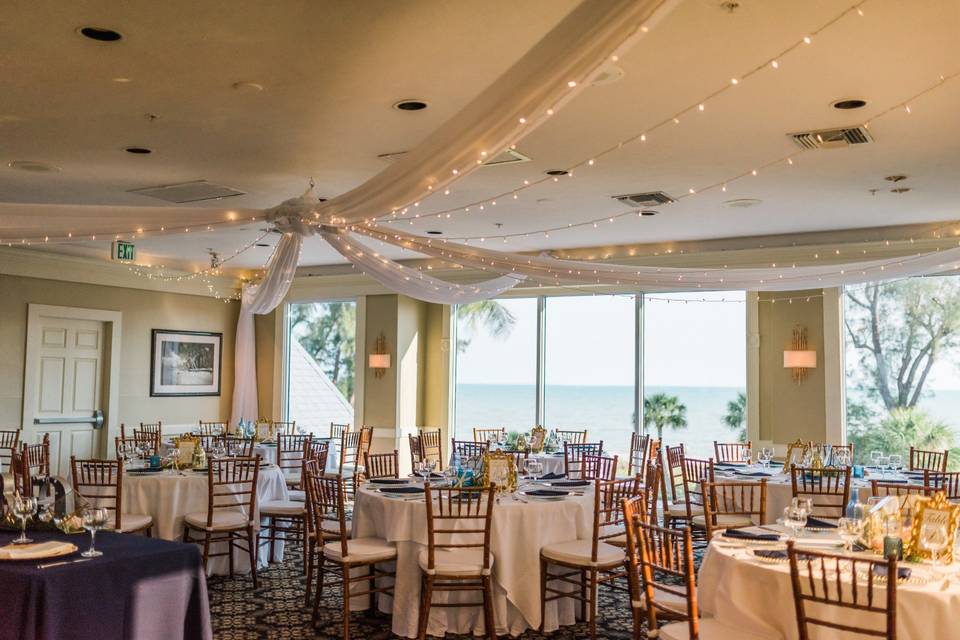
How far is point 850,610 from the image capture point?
3492mm

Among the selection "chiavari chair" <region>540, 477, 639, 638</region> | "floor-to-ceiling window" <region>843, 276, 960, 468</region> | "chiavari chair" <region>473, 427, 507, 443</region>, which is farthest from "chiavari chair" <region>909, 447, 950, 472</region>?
"chiavari chair" <region>473, 427, 507, 443</region>

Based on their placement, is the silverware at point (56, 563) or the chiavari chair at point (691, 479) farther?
the chiavari chair at point (691, 479)

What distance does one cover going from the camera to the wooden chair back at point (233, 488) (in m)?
6.84

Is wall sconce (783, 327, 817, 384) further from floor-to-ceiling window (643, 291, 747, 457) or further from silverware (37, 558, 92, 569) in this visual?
silverware (37, 558, 92, 569)

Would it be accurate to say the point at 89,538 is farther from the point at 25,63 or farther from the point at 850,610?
the point at 850,610

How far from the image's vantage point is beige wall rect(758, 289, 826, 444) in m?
10.2

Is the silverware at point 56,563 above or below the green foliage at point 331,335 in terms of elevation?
below

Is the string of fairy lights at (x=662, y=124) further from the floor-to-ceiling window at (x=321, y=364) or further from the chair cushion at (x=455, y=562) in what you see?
the floor-to-ceiling window at (x=321, y=364)

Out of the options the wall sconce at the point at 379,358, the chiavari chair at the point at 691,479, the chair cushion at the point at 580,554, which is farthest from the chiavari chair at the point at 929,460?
the wall sconce at the point at 379,358

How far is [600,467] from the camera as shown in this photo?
8219 mm

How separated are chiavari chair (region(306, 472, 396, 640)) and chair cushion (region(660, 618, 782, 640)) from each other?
177 centimetres

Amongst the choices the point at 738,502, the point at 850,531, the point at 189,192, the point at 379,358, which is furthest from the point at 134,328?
the point at 850,531

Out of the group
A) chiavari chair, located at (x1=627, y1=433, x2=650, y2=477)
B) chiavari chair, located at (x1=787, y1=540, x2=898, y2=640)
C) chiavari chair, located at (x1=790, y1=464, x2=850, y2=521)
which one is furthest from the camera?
chiavari chair, located at (x1=627, y1=433, x2=650, y2=477)

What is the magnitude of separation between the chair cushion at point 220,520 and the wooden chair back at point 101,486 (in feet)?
1.84
